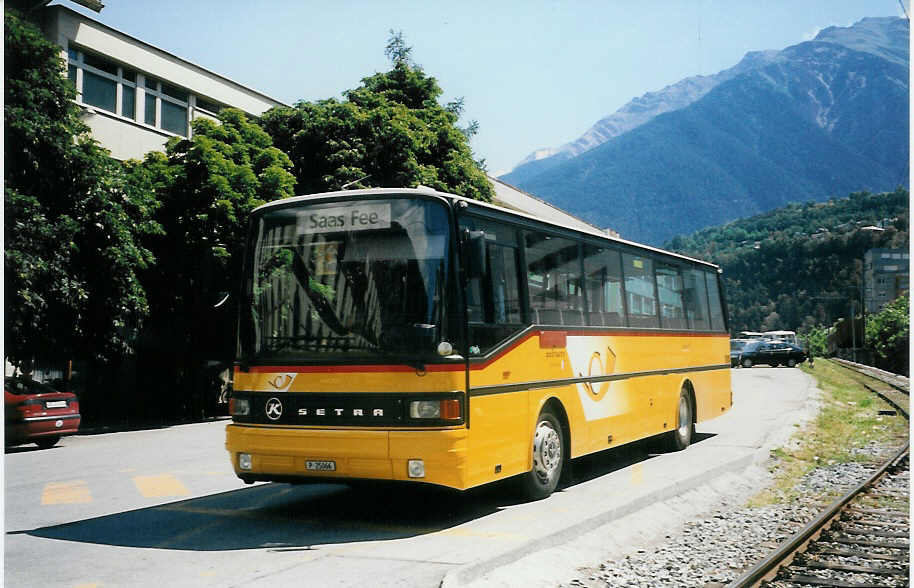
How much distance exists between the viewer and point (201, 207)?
24.0m

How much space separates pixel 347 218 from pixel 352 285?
692mm

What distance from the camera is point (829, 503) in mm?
10320

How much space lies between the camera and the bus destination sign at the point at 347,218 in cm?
848

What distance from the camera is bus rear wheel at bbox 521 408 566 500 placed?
9648 millimetres

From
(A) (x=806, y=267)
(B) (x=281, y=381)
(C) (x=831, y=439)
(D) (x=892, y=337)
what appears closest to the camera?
(B) (x=281, y=381)

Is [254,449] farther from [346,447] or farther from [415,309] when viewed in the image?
[415,309]

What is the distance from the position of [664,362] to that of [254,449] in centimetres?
751

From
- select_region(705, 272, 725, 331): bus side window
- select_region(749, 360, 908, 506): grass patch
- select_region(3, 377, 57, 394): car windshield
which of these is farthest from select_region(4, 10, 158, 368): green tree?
select_region(749, 360, 908, 506): grass patch

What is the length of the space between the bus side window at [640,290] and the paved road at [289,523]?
2105 mm

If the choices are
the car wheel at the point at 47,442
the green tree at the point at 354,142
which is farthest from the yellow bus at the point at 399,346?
the green tree at the point at 354,142

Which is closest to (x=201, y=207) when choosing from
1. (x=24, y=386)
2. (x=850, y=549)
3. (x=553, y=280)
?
(x=24, y=386)

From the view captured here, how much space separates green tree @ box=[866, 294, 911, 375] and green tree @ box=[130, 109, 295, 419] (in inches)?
1798

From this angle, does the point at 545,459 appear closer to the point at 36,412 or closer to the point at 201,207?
the point at 36,412

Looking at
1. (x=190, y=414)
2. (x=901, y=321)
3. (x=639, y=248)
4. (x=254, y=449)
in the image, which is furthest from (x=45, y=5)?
(x=901, y=321)
